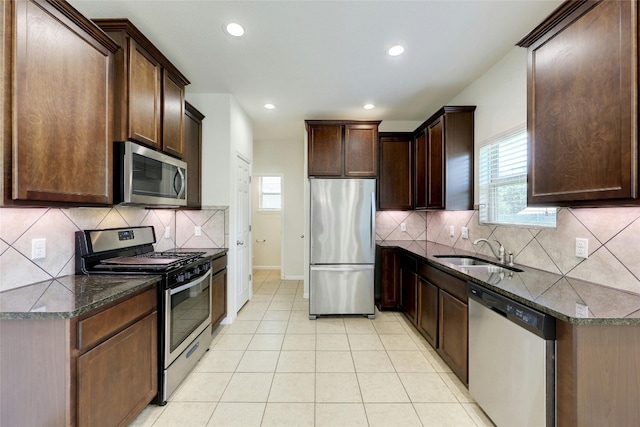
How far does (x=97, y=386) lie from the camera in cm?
137

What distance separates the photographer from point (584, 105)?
1.39 metres

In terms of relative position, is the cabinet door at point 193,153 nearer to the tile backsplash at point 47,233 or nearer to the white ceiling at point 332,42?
the white ceiling at point 332,42

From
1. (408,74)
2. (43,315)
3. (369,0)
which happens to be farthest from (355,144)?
(43,315)

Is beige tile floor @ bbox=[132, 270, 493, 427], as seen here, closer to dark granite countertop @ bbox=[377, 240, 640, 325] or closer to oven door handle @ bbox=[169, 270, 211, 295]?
oven door handle @ bbox=[169, 270, 211, 295]

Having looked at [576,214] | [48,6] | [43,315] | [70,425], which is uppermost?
[48,6]

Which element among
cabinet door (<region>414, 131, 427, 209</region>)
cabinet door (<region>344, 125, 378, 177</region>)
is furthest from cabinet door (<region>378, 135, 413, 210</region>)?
cabinet door (<region>344, 125, 378, 177</region>)

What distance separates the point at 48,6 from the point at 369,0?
1817 millimetres

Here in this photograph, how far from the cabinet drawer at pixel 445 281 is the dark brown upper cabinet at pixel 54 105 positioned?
2.56 metres

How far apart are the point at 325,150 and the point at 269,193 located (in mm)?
2778

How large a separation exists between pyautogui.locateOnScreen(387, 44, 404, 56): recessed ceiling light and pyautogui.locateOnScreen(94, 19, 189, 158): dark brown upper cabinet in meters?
1.93

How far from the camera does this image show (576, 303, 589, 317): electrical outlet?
3.91ft

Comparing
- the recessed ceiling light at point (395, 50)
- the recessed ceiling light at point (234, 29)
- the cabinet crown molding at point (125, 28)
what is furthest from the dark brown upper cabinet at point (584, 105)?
the cabinet crown molding at point (125, 28)

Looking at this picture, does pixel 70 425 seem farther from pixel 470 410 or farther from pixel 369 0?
pixel 369 0

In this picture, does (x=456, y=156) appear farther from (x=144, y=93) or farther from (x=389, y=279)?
(x=144, y=93)
